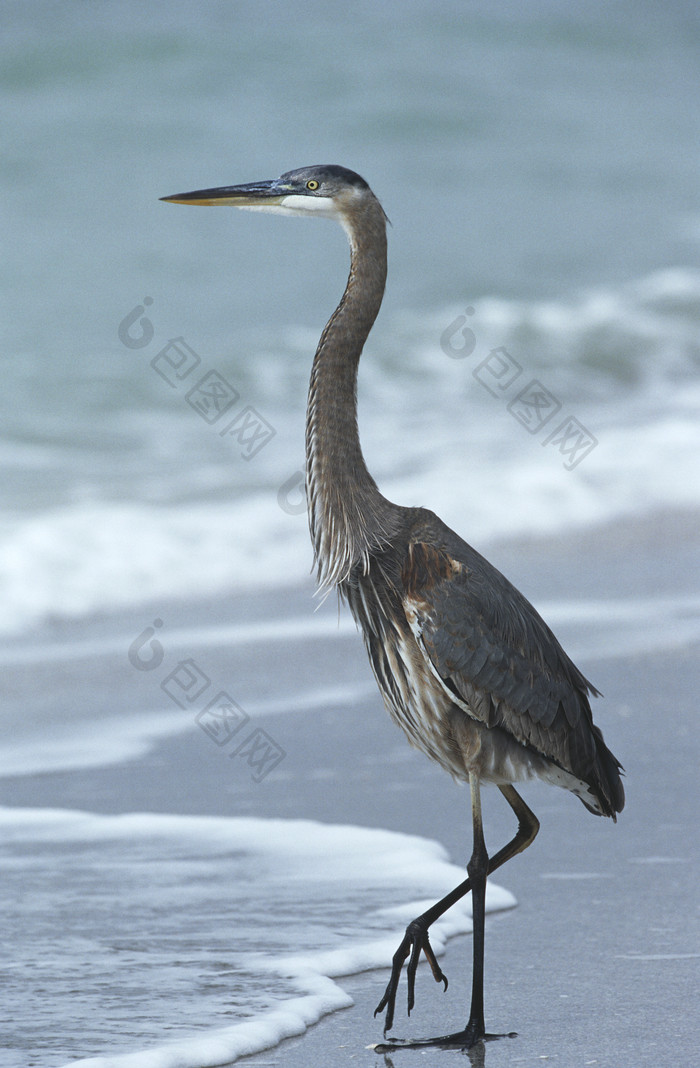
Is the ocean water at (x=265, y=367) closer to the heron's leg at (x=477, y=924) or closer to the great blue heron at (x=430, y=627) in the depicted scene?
the heron's leg at (x=477, y=924)

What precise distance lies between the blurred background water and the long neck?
13.3 feet

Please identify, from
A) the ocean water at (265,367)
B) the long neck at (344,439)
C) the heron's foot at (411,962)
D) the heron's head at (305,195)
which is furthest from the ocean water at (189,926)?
the heron's head at (305,195)

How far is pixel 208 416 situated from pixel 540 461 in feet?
13.7

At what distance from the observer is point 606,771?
351 cm

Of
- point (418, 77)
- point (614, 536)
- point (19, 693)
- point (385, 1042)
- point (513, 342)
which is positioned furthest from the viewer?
point (418, 77)

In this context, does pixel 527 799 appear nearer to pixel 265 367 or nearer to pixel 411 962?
pixel 411 962

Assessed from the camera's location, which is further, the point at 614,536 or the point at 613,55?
the point at 613,55

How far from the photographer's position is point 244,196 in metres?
3.82

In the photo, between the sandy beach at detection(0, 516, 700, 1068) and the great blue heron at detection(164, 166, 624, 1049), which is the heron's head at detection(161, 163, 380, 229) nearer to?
the great blue heron at detection(164, 166, 624, 1049)

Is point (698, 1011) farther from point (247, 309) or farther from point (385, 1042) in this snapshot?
point (247, 309)

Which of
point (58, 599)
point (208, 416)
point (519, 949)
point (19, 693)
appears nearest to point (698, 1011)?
point (519, 949)

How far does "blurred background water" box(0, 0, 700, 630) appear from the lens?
30.2ft

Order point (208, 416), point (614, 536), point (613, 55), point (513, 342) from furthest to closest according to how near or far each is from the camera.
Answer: point (613, 55) → point (513, 342) → point (208, 416) → point (614, 536)

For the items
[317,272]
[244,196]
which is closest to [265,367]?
[317,272]
